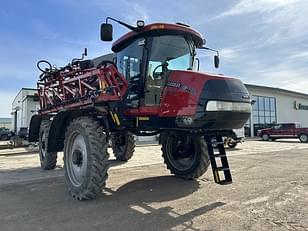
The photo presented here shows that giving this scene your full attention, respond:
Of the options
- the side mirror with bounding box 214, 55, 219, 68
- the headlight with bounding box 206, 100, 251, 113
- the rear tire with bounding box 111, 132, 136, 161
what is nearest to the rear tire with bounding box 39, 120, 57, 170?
the rear tire with bounding box 111, 132, 136, 161

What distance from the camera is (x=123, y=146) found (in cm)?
1163

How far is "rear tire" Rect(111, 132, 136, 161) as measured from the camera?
11508mm

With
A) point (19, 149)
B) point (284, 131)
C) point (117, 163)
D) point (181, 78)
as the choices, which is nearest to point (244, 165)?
point (117, 163)

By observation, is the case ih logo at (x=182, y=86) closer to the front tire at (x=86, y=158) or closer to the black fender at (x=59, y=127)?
the front tire at (x=86, y=158)

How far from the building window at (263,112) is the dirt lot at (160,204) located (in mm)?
29815

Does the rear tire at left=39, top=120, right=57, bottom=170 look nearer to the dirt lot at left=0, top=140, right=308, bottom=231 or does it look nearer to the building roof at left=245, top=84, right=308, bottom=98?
the dirt lot at left=0, top=140, right=308, bottom=231

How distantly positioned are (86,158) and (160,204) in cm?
176

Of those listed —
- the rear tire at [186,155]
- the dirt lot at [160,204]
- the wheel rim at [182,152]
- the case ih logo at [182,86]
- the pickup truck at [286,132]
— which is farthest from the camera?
the pickup truck at [286,132]

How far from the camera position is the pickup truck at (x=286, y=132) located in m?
27.8

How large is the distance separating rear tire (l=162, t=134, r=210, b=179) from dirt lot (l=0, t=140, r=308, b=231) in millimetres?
279

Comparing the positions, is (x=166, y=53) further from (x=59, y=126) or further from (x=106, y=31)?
(x=59, y=126)

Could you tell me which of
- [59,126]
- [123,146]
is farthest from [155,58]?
[123,146]

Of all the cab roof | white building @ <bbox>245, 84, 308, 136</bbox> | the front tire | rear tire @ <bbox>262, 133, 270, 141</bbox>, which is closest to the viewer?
the front tire

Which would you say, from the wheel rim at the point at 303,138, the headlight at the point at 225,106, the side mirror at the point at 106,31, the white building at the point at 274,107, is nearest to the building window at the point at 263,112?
the white building at the point at 274,107
